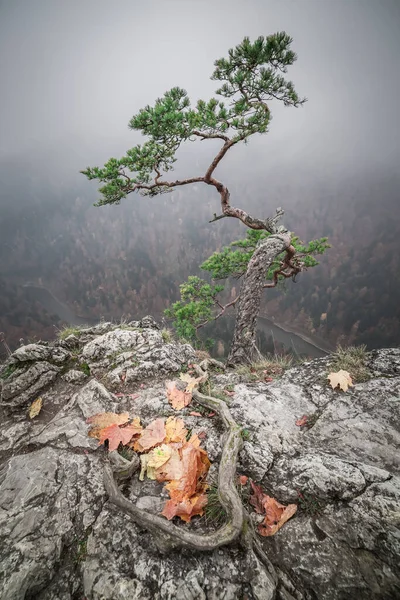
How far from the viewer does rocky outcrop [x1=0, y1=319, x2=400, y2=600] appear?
1732 mm

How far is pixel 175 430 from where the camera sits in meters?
2.96

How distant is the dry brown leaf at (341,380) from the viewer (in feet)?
11.9

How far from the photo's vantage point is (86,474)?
2492mm

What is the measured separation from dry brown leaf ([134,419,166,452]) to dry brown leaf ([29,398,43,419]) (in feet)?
5.76

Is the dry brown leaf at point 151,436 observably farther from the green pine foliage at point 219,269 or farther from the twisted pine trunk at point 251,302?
the green pine foliage at point 219,269

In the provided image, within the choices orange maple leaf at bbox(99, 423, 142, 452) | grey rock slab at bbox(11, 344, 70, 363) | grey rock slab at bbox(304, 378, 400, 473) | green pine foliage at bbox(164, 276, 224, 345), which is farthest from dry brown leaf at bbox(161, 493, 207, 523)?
green pine foliage at bbox(164, 276, 224, 345)

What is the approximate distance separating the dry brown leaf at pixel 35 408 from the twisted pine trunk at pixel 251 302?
412 cm

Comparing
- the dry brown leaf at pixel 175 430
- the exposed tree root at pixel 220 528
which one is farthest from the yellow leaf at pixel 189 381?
the exposed tree root at pixel 220 528

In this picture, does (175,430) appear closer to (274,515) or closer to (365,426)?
(274,515)

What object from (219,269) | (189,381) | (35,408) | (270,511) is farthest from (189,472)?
(219,269)

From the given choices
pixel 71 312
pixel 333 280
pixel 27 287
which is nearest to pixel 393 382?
pixel 333 280

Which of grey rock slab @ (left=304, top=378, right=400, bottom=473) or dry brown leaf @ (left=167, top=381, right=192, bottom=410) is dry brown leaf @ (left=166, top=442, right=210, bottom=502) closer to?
dry brown leaf @ (left=167, top=381, right=192, bottom=410)

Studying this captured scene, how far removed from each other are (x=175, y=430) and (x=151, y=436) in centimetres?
30

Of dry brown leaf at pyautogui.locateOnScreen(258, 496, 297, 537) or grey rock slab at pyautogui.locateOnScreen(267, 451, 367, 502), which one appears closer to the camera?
dry brown leaf at pyautogui.locateOnScreen(258, 496, 297, 537)
